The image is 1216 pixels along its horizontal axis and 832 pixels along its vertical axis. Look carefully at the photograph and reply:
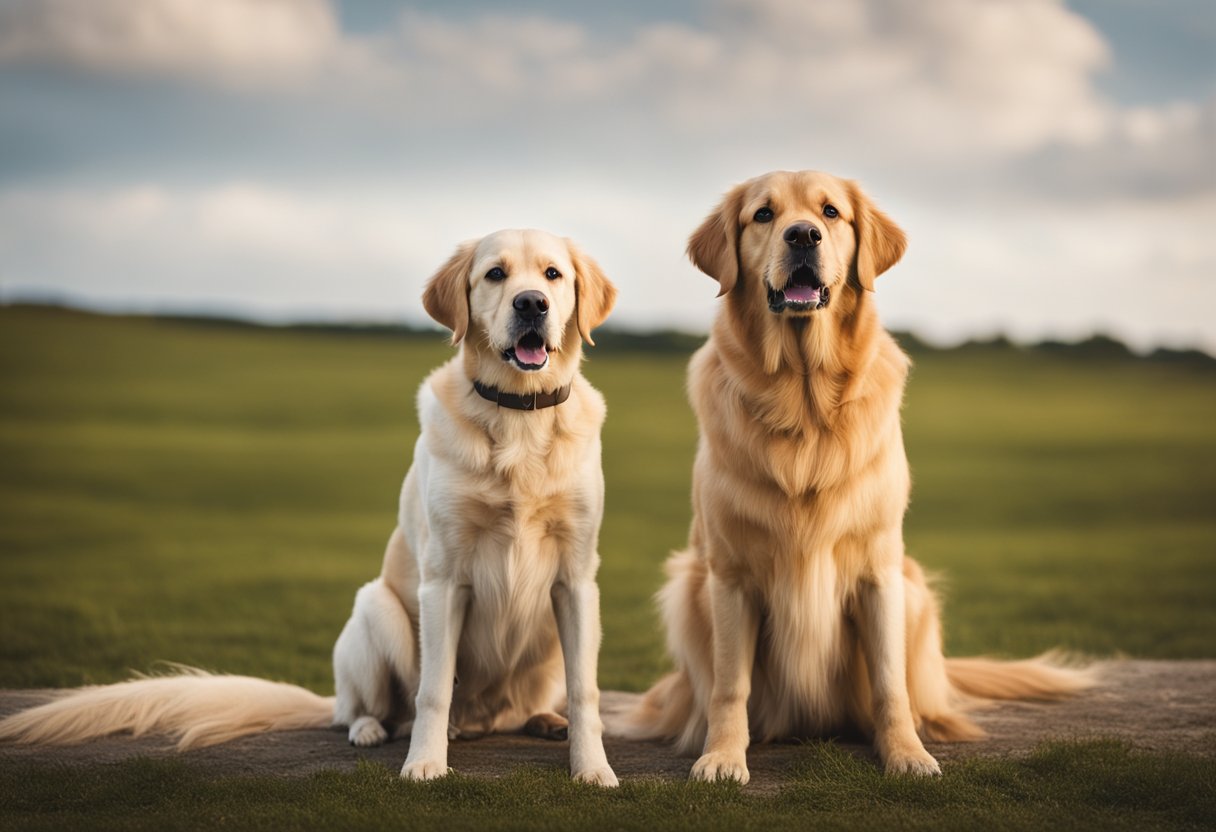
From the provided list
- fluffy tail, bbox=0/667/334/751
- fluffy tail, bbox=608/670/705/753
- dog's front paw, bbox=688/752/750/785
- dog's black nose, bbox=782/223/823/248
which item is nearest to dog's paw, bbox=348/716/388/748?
fluffy tail, bbox=0/667/334/751

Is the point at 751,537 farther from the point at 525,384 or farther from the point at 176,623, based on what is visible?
the point at 176,623

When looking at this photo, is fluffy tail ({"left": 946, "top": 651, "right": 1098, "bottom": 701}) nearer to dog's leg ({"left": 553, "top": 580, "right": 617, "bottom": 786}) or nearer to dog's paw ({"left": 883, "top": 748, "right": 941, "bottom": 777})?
dog's paw ({"left": 883, "top": 748, "right": 941, "bottom": 777})

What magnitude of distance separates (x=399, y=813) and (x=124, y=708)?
186cm

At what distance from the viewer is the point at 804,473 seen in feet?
13.3

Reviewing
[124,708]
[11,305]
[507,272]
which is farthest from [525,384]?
[11,305]

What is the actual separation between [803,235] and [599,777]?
2.07m

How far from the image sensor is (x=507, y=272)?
4.13 meters

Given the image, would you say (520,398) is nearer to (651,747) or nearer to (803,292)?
(803,292)

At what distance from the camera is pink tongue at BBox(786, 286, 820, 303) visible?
402 cm

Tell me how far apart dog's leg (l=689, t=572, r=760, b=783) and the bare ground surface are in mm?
167

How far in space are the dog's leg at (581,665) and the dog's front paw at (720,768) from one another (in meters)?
0.32

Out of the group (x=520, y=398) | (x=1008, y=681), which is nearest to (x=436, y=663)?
(x=520, y=398)

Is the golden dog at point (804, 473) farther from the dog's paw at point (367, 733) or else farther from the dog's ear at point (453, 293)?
the dog's paw at point (367, 733)

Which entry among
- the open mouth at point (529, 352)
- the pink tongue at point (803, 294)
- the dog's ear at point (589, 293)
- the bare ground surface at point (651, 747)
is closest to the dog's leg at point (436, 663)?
the bare ground surface at point (651, 747)
